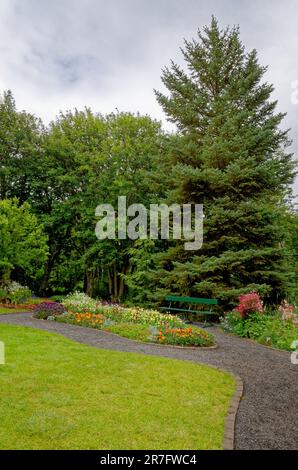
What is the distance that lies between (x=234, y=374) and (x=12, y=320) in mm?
8127

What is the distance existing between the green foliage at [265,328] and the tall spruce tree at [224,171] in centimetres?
151

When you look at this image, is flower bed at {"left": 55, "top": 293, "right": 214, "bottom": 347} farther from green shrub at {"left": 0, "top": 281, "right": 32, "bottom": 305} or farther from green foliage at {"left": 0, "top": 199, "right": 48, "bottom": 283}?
green foliage at {"left": 0, "top": 199, "right": 48, "bottom": 283}

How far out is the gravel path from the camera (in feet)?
12.2

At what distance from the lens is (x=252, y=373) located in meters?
6.18

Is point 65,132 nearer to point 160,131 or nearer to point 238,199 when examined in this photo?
point 160,131

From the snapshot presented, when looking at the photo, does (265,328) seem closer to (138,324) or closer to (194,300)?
(194,300)

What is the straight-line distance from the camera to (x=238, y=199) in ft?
47.2

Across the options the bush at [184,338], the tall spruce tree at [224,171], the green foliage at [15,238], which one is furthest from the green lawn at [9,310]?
the bush at [184,338]

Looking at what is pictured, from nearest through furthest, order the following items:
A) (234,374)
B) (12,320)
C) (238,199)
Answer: (234,374)
(12,320)
(238,199)

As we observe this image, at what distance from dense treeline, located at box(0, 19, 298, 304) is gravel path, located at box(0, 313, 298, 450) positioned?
4.06 meters

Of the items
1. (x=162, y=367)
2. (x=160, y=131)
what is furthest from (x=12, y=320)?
Answer: (x=160, y=131)

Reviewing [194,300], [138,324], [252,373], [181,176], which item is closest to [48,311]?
[138,324]

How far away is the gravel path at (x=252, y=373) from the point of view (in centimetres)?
371

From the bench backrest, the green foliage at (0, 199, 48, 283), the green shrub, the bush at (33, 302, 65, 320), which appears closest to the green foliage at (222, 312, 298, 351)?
the bench backrest
